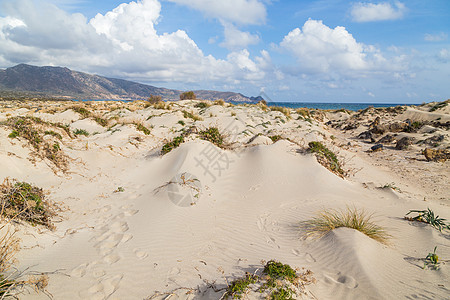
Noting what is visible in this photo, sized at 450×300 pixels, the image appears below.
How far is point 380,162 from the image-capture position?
10148mm

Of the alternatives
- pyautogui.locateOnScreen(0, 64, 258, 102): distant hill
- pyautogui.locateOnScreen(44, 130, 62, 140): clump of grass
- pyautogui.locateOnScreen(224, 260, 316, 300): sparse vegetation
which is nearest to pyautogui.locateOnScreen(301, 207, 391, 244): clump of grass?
pyautogui.locateOnScreen(224, 260, 316, 300): sparse vegetation

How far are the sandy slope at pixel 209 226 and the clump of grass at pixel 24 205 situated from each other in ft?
0.77

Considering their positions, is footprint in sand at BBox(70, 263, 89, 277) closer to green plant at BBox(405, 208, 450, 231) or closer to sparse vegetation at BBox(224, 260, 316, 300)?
sparse vegetation at BBox(224, 260, 316, 300)

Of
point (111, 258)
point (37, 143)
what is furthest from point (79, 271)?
point (37, 143)

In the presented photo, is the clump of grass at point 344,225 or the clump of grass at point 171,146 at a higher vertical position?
the clump of grass at point 171,146

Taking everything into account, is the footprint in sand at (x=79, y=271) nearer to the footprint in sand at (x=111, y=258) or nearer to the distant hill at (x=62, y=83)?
the footprint in sand at (x=111, y=258)

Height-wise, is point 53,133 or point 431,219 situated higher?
point 53,133

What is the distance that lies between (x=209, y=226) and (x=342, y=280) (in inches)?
98.4

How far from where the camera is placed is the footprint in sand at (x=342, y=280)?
2.79m

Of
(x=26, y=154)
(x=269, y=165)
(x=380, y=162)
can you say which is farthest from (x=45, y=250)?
(x=380, y=162)

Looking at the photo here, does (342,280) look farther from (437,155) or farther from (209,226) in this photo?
(437,155)

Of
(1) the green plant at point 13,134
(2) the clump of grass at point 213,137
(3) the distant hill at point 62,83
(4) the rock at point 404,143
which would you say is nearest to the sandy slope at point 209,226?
(1) the green plant at point 13,134

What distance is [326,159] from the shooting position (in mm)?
7617

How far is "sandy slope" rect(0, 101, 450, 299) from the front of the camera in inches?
112
